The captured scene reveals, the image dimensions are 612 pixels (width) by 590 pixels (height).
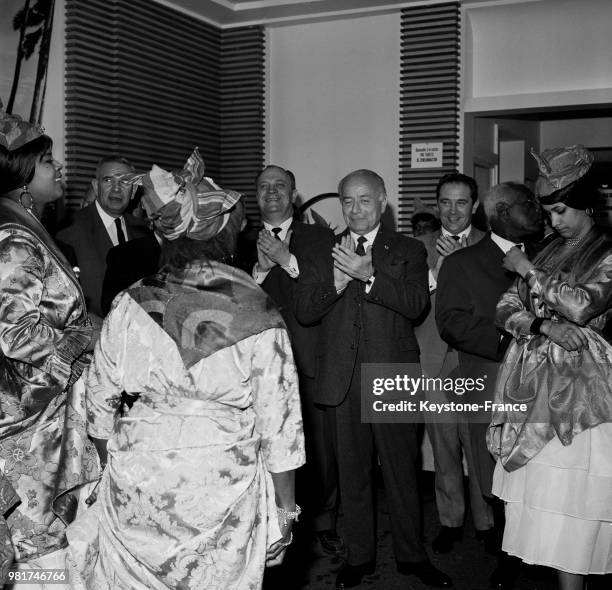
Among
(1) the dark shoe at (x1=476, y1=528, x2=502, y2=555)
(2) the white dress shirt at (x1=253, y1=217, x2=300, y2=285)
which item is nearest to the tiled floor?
(1) the dark shoe at (x1=476, y1=528, x2=502, y2=555)

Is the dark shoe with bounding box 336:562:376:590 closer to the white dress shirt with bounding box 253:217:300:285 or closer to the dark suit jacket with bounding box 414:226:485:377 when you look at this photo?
the dark suit jacket with bounding box 414:226:485:377

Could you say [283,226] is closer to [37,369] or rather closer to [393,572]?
[393,572]

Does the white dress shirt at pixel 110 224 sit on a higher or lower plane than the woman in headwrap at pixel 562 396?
higher

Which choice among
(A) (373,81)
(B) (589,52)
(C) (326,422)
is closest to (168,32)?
(A) (373,81)

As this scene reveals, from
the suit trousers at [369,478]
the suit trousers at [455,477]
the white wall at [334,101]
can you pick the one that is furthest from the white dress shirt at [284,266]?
the white wall at [334,101]

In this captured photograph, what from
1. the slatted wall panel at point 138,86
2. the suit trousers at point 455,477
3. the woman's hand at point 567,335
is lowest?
the suit trousers at point 455,477

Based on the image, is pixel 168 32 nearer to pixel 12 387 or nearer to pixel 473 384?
pixel 473 384

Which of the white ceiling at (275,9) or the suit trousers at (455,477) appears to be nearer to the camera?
the suit trousers at (455,477)

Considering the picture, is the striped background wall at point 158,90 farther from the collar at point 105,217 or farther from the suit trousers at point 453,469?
the suit trousers at point 453,469

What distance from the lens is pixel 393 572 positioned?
4.38 m

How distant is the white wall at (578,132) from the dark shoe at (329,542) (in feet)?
22.7

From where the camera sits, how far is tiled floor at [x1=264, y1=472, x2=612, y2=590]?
4215mm

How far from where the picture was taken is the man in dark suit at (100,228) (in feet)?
17.3

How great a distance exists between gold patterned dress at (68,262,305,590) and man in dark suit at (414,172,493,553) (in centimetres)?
210
